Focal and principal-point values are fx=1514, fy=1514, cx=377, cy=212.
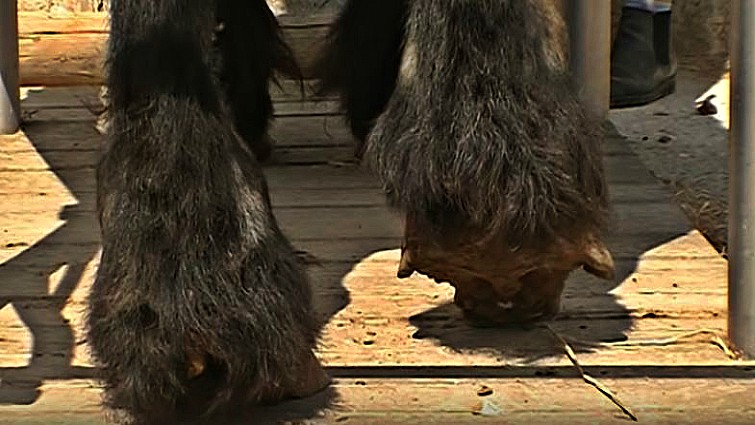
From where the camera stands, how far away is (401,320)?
5.89 ft

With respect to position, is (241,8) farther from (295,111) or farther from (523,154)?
(523,154)

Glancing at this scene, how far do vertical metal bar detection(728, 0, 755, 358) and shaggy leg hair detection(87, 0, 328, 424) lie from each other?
54 centimetres

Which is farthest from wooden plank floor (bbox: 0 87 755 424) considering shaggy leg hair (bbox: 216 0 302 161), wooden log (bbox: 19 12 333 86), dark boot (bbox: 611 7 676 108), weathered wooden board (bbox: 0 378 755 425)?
dark boot (bbox: 611 7 676 108)

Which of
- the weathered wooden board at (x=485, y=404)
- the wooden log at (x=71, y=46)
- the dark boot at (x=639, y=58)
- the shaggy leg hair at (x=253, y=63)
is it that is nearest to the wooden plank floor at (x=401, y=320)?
the weathered wooden board at (x=485, y=404)

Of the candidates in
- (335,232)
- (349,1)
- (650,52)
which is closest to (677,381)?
(335,232)

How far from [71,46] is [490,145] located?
6.61ft

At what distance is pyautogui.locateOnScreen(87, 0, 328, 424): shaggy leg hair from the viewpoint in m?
1.33

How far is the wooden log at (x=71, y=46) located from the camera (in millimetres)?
3133

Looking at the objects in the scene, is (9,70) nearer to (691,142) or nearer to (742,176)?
(691,142)

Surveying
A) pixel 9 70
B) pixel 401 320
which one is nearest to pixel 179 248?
pixel 401 320

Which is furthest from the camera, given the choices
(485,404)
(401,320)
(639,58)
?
(639,58)

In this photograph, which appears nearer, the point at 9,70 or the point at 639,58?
the point at 9,70

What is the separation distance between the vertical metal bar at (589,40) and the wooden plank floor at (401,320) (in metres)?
0.14

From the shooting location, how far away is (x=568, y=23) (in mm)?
2443
